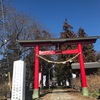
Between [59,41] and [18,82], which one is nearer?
[18,82]

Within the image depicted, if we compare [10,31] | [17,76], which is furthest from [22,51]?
[17,76]

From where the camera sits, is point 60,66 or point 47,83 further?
point 47,83

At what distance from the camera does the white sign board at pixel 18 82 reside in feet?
31.7

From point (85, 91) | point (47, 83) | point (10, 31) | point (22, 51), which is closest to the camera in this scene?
point (85, 91)

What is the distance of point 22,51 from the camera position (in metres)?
37.3

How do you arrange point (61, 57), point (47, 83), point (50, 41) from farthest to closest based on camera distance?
point (47, 83), point (61, 57), point (50, 41)

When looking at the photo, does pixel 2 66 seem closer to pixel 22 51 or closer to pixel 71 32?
pixel 22 51

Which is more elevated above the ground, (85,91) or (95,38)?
(95,38)

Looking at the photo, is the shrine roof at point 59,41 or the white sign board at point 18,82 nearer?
the white sign board at point 18,82

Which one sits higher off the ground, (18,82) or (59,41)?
(59,41)

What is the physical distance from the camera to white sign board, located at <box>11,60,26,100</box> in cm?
967

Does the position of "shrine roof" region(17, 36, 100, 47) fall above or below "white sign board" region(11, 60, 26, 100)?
above

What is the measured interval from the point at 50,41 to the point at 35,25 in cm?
1584

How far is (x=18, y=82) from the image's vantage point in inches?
387
